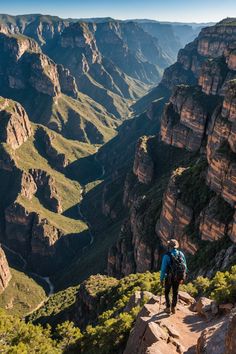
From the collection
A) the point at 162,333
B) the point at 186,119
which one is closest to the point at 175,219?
the point at 186,119

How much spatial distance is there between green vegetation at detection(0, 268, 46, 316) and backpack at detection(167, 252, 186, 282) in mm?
115921

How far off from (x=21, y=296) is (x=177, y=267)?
4881 inches

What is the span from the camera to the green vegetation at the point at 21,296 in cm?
13936

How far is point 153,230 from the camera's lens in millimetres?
106375

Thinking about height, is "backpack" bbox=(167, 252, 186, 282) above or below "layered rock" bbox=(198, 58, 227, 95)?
below

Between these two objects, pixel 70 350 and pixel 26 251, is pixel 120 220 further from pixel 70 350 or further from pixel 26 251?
pixel 70 350

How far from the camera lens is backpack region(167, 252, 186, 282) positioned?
1230 inches

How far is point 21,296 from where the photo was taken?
477ft

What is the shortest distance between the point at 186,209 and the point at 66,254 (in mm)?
101043

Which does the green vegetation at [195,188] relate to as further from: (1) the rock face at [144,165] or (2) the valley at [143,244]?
(1) the rock face at [144,165]

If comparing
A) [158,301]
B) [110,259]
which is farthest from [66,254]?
[158,301]

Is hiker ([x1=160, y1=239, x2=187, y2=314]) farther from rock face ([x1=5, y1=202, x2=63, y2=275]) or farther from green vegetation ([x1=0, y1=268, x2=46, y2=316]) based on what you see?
rock face ([x1=5, y1=202, x2=63, y2=275])

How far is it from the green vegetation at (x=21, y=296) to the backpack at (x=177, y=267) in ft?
380

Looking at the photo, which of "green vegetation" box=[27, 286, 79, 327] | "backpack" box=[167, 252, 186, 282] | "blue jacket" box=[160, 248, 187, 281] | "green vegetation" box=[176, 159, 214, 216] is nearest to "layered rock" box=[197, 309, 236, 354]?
"backpack" box=[167, 252, 186, 282]
